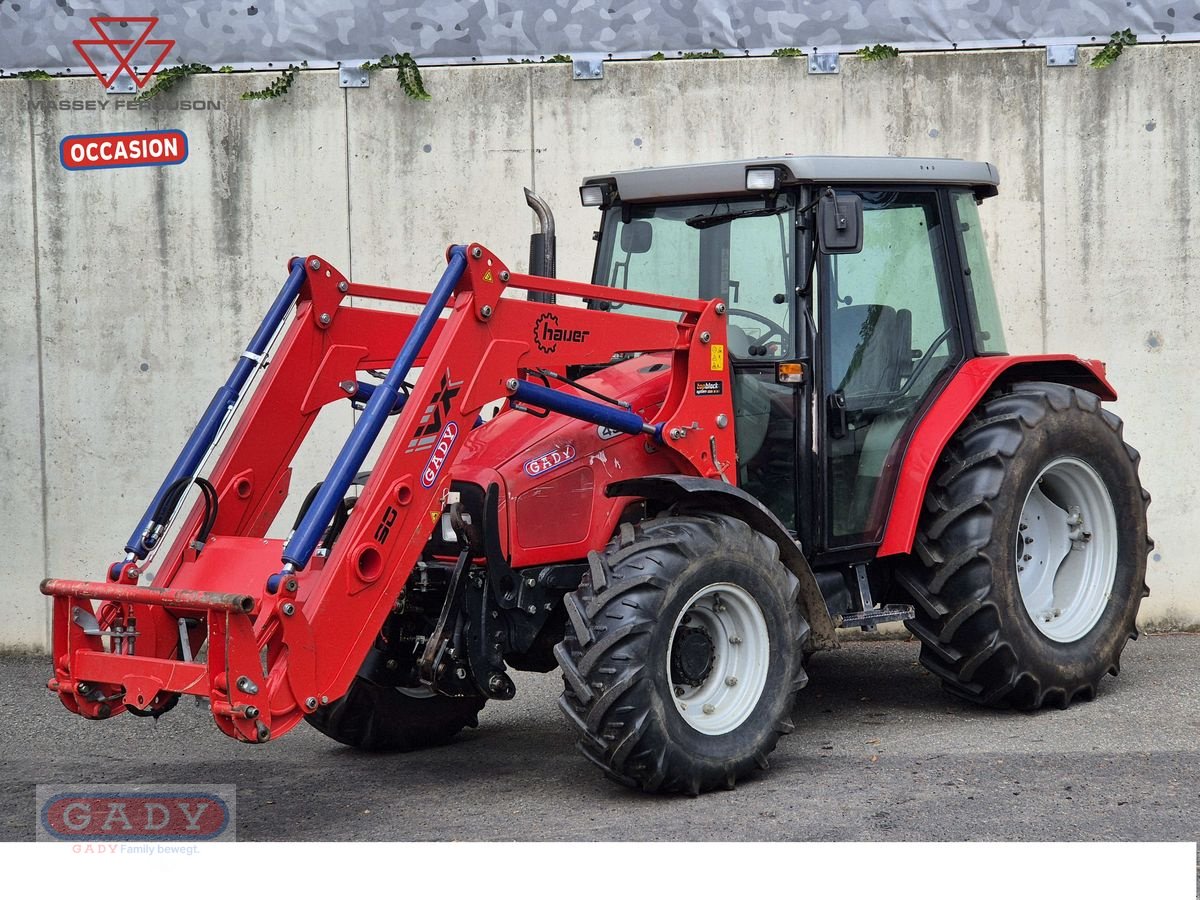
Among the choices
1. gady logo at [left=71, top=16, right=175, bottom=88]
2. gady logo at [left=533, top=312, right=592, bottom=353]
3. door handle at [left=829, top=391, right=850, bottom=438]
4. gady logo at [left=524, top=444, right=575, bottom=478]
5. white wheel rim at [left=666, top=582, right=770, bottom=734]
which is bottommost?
white wheel rim at [left=666, top=582, right=770, bottom=734]

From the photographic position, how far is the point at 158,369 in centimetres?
839

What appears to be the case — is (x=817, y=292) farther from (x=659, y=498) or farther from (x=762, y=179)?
(x=659, y=498)

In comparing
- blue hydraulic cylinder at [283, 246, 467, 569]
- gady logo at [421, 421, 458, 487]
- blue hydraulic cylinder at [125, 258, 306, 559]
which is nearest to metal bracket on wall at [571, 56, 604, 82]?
blue hydraulic cylinder at [125, 258, 306, 559]

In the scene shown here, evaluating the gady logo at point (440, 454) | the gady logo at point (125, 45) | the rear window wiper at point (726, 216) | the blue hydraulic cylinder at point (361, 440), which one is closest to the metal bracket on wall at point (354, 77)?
the gady logo at point (125, 45)

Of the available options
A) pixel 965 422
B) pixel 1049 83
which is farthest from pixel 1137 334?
pixel 965 422

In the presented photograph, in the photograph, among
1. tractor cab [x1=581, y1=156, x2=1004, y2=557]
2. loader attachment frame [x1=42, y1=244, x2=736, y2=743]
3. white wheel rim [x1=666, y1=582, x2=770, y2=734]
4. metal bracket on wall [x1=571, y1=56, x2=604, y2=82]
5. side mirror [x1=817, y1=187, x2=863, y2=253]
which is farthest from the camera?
metal bracket on wall [x1=571, y1=56, x2=604, y2=82]

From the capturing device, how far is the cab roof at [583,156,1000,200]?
577cm

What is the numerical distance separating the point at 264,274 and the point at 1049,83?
457 centimetres

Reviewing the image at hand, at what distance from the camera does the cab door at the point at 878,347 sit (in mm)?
5938

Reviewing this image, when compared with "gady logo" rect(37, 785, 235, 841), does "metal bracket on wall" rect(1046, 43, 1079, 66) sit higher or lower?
higher

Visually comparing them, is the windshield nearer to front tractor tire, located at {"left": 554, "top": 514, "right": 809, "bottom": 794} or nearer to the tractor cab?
the tractor cab

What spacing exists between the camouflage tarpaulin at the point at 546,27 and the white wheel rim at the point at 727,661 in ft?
13.6

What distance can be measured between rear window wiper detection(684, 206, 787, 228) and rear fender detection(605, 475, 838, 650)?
1150mm

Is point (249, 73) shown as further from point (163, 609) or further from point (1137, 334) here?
point (1137, 334)
